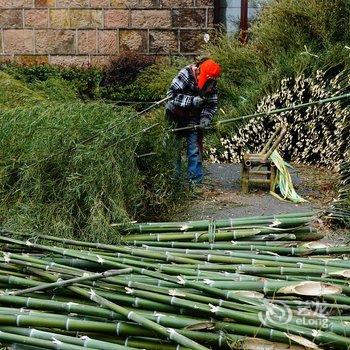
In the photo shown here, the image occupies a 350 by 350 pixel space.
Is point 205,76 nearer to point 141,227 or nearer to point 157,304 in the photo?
point 141,227

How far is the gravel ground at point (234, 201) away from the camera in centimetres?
768

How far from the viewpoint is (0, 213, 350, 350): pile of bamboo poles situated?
4.04 metres

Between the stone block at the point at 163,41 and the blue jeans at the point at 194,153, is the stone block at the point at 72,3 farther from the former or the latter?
the blue jeans at the point at 194,153

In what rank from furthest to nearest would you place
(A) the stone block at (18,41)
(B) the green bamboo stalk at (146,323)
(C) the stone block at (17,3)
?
(A) the stone block at (18,41)
(C) the stone block at (17,3)
(B) the green bamboo stalk at (146,323)

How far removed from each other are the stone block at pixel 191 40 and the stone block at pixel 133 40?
0.63 meters

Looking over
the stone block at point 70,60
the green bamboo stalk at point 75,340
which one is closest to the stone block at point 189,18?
the stone block at point 70,60

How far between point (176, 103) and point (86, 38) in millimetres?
5386

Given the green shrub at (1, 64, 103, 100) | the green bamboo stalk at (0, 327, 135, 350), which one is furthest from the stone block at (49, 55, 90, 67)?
the green bamboo stalk at (0, 327, 135, 350)

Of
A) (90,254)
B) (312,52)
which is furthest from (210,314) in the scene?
(312,52)

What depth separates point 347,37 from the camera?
35.1 feet

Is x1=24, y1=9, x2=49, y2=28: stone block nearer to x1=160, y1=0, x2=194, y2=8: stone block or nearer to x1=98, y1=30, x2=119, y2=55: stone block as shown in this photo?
x1=98, y1=30, x2=119, y2=55: stone block

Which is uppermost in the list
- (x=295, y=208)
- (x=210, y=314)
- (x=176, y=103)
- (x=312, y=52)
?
(x=312, y=52)

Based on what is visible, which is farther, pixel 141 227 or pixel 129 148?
pixel 129 148

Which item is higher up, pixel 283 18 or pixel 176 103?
pixel 283 18
